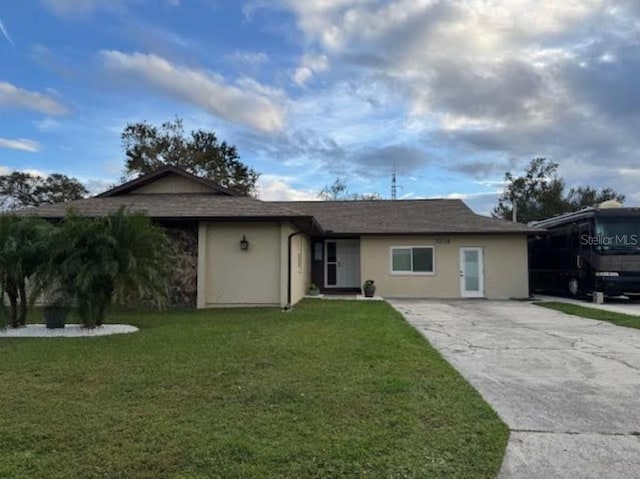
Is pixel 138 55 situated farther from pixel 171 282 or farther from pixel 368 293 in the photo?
pixel 368 293

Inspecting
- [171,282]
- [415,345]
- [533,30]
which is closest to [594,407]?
[415,345]

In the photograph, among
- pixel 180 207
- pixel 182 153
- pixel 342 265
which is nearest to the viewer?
pixel 180 207

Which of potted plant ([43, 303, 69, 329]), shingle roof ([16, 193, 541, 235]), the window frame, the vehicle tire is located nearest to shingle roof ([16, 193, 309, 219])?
shingle roof ([16, 193, 541, 235])

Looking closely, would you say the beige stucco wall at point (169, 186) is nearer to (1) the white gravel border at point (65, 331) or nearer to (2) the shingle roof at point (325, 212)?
(2) the shingle roof at point (325, 212)

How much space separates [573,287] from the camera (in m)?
18.0

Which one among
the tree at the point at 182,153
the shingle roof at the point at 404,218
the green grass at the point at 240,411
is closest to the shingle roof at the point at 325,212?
the shingle roof at the point at 404,218

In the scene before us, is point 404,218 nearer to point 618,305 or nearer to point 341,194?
point 618,305

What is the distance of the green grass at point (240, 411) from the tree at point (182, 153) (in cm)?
3218

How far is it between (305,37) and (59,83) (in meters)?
8.00

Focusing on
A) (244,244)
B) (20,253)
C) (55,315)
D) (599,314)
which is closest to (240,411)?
(55,315)

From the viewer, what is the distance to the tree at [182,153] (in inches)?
1539

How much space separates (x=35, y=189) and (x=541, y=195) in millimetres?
41781

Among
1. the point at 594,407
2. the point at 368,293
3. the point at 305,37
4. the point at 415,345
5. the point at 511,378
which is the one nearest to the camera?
the point at 594,407

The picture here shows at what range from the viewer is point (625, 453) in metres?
3.76
